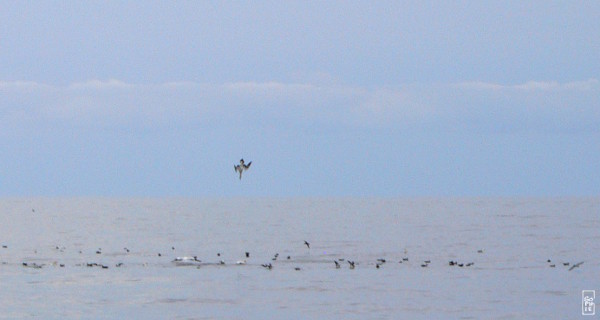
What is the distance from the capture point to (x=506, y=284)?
45.3 m

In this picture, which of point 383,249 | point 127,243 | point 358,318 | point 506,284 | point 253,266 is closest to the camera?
point 358,318

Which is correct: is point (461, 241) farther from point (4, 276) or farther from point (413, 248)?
point (4, 276)

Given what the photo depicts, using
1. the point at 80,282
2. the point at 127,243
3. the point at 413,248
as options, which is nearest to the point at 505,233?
the point at 413,248

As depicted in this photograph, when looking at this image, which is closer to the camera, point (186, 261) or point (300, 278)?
point (300, 278)

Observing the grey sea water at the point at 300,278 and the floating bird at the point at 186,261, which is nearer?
the grey sea water at the point at 300,278

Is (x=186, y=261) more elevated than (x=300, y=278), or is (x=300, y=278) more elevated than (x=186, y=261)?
(x=186, y=261)

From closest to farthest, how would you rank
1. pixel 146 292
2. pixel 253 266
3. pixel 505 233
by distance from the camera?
1. pixel 146 292
2. pixel 253 266
3. pixel 505 233

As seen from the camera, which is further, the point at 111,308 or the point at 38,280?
the point at 38,280

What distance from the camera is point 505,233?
89.8m

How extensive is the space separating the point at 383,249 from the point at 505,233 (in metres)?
24.2

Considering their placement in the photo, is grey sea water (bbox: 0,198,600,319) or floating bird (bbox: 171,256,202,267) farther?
floating bird (bbox: 171,256,202,267)

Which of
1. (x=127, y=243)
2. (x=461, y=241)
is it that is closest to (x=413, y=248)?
(x=461, y=241)

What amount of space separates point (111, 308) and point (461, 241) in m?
47.0

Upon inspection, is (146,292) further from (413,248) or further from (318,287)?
(413,248)
